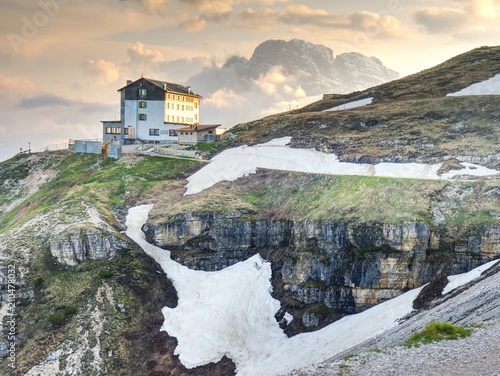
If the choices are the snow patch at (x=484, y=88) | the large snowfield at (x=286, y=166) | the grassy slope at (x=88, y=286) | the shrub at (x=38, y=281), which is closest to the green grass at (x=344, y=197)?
the large snowfield at (x=286, y=166)

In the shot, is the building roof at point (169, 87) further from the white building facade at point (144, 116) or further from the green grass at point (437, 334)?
the green grass at point (437, 334)

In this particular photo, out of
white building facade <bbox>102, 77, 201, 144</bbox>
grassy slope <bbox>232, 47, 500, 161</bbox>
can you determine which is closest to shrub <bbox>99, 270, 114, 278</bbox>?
grassy slope <bbox>232, 47, 500, 161</bbox>

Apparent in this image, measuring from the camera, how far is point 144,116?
13875 centimetres

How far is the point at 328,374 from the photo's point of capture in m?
A: 33.5

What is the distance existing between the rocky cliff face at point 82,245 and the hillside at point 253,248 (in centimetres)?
17

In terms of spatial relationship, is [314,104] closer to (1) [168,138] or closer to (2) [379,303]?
(1) [168,138]

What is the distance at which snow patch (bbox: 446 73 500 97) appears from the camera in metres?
118

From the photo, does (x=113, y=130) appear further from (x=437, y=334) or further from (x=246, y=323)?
(x=437, y=334)

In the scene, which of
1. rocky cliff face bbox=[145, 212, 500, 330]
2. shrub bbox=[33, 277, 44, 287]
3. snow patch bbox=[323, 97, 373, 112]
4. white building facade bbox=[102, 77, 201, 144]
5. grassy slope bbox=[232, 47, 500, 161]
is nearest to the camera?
rocky cliff face bbox=[145, 212, 500, 330]

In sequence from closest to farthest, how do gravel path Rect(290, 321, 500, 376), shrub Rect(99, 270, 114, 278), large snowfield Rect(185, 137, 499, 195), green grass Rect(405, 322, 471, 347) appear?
gravel path Rect(290, 321, 500, 376)
green grass Rect(405, 322, 471, 347)
shrub Rect(99, 270, 114, 278)
large snowfield Rect(185, 137, 499, 195)

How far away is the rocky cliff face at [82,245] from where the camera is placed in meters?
79.4

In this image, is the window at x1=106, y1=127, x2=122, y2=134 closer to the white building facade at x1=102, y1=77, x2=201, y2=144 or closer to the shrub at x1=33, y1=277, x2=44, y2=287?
the white building facade at x1=102, y1=77, x2=201, y2=144

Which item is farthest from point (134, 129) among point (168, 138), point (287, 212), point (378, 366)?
point (378, 366)

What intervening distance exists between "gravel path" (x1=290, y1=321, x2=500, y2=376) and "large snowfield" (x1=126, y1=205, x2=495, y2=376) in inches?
812
